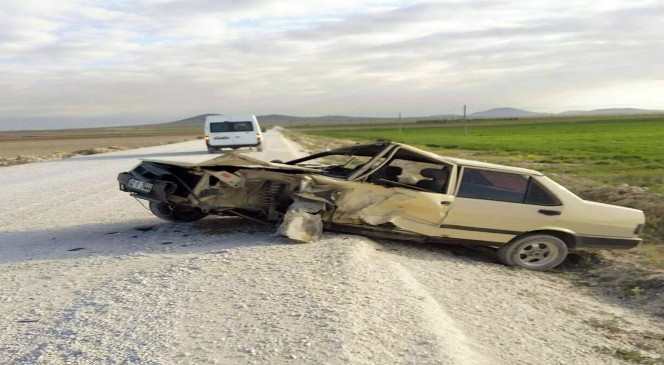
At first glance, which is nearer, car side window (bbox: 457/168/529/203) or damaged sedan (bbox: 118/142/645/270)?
damaged sedan (bbox: 118/142/645/270)

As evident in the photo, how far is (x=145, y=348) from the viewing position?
A: 151 inches

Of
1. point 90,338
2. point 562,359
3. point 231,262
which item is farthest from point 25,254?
point 562,359

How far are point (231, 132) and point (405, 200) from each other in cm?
2048

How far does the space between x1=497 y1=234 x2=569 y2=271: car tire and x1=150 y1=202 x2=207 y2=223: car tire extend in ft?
13.7

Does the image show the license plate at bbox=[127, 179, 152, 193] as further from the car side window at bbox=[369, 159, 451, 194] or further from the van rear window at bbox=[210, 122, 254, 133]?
the van rear window at bbox=[210, 122, 254, 133]

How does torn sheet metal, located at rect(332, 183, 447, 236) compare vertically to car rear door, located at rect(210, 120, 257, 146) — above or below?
below

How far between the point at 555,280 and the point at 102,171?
15.2 metres

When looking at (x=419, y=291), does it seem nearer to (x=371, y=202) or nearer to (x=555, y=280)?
(x=371, y=202)

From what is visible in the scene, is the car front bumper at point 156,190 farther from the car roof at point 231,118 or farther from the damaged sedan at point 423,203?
the car roof at point 231,118

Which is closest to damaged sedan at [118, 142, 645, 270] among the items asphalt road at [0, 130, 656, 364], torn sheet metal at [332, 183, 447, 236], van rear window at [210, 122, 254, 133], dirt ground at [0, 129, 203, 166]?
torn sheet metal at [332, 183, 447, 236]

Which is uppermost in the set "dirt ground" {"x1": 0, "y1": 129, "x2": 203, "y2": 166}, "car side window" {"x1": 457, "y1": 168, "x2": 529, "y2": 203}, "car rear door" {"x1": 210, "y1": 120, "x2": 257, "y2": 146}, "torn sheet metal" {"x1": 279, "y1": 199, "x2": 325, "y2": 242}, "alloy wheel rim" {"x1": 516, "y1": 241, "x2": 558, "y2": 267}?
"car rear door" {"x1": 210, "y1": 120, "x2": 257, "y2": 146}

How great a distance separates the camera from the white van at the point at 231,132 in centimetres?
2642

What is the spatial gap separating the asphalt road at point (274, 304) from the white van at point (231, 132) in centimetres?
1874

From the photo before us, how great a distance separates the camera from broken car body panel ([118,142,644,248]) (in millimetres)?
7055
